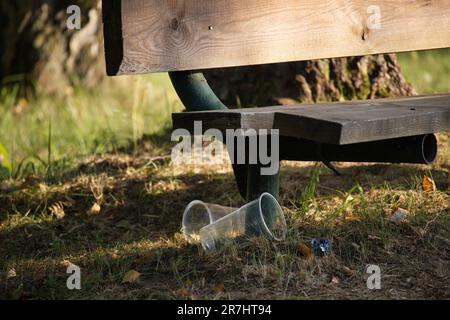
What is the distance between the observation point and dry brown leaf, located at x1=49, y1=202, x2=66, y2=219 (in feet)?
12.1

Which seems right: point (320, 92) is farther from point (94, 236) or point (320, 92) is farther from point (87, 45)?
point (87, 45)

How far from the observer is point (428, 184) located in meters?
3.44

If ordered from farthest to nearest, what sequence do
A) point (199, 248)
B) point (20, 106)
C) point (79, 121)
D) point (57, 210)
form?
point (20, 106), point (79, 121), point (57, 210), point (199, 248)

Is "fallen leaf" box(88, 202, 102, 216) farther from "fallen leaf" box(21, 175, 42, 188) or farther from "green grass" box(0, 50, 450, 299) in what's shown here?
"fallen leaf" box(21, 175, 42, 188)

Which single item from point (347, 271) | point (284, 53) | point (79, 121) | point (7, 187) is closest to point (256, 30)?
point (284, 53)

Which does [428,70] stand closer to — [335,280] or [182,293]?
[335,280]

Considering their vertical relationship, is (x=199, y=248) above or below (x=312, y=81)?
below

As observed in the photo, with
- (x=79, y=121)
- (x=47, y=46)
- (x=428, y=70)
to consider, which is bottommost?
(x=79, y=121)

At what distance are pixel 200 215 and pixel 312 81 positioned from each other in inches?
58.7

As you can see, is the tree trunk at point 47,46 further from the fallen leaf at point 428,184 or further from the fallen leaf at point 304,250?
the fallen leaf at point 304,250

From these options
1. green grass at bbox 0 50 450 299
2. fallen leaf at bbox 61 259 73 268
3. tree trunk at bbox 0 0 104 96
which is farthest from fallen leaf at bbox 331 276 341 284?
tree trunk at bbox 0 0 104 96

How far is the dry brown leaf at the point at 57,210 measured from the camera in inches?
145

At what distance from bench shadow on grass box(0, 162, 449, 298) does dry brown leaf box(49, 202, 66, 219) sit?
0.07ft

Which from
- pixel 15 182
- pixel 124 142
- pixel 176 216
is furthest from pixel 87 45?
pixel 176 216
